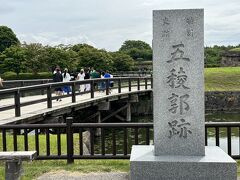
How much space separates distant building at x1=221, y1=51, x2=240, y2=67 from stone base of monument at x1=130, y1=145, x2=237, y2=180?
57.5 meters

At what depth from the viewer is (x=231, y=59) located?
203 ft

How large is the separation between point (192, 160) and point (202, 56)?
5.14ft

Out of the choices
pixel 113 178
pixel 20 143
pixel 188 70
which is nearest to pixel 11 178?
pixel 113 178

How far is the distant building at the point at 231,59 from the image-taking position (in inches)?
2408

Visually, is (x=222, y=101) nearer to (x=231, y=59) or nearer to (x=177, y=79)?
(x=177, y=79)

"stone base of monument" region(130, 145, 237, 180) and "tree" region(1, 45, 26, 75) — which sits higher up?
"tree" region(1, 45, 26, 75)

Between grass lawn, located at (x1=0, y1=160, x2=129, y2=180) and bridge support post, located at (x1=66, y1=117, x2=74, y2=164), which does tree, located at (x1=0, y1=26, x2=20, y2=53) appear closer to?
grass lawn, located at (x1=0, y1=160, x2=129, y2=180)

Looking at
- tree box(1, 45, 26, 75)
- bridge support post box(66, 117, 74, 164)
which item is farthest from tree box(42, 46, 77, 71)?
bridge support post box(66, 117, 74, 164)

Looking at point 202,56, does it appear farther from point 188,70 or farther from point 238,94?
point 238,94

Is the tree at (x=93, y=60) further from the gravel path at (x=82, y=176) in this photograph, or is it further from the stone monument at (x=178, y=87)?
the stone monument at (x=178, y=87)

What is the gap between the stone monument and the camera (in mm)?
6098

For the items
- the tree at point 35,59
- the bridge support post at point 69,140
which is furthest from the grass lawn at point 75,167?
the tree at point 35,59

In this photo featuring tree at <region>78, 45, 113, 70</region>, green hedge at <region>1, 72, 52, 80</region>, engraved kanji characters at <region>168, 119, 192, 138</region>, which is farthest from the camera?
tree at <region>78, 45, 113, 70</region>

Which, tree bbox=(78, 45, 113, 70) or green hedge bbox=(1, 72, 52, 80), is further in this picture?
tree bbox=(78, 45, 113, 70)
